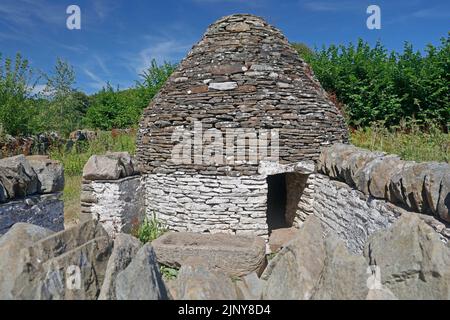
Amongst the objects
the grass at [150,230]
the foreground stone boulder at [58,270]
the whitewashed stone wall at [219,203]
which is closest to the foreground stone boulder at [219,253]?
the whitewashed stone wall at [219,203]

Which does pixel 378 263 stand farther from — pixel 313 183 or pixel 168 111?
pixel 168 111

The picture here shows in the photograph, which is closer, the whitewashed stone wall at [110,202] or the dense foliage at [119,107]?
the whitewashed stone wall at [110,202]

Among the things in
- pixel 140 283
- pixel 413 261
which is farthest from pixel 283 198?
pixel 140 283

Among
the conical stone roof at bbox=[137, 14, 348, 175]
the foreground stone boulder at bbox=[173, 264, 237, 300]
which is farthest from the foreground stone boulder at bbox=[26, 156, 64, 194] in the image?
the foreground stone boulder at bbox=[173, 264, 237, 300]

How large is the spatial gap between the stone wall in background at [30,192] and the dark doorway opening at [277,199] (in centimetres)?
522

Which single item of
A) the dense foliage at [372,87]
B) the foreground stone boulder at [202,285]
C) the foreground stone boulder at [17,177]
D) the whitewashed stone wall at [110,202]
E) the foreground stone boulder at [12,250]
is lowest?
the whitewashed stone wall at [110,202]

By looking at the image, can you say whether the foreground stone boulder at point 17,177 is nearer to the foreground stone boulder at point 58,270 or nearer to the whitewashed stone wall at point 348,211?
the foreground stone boulder at point 58,270

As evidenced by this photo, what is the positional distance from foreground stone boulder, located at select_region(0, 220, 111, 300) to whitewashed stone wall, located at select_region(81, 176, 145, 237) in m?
4.18

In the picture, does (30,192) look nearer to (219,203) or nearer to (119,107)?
(219,203)

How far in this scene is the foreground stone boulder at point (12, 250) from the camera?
1.25 m

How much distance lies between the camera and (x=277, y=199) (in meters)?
8.49
